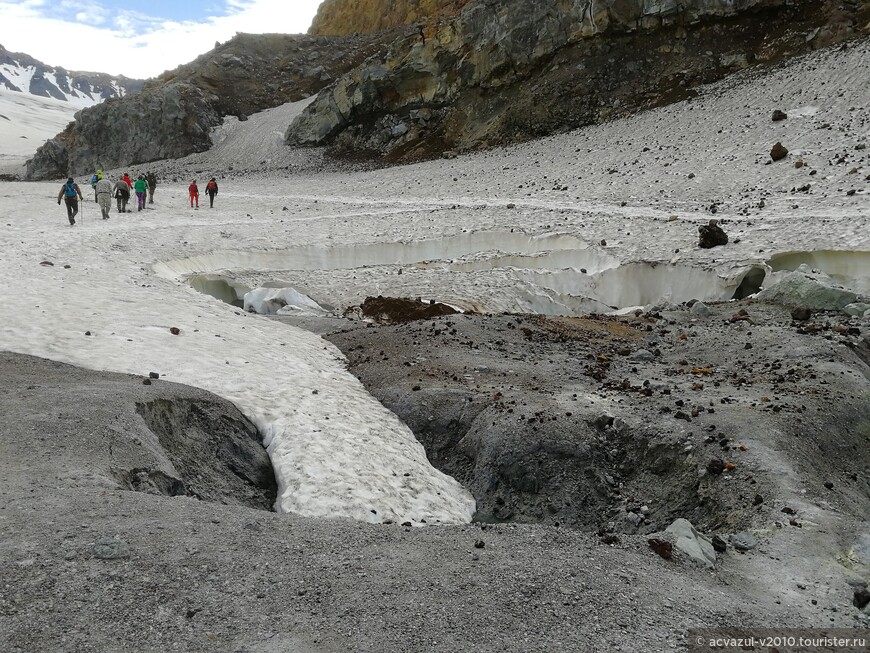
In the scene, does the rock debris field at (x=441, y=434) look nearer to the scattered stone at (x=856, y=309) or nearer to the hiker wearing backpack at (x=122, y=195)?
the scattered stone at (x=856, y=309)

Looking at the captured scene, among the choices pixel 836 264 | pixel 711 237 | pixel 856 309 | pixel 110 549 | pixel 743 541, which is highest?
pixel 711 237

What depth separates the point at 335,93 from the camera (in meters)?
49.5

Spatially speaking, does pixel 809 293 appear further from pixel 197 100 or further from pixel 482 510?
pixel 197 100

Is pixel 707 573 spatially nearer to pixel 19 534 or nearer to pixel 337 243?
pixel 19 534

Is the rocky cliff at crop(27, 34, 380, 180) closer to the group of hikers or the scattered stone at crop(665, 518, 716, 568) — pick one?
the group of hikers

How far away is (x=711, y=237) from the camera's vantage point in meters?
19.1

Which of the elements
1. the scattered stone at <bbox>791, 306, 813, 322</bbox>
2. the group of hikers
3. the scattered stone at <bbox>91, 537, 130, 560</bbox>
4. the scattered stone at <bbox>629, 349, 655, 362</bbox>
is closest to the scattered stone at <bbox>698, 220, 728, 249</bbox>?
the scattered stone at <bbox>791, 306, 813, 322</bbox>

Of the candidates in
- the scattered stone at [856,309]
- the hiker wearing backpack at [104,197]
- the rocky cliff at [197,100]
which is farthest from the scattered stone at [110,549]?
the rocky cliff at [197,100]

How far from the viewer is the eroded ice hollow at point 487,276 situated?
58.5ft

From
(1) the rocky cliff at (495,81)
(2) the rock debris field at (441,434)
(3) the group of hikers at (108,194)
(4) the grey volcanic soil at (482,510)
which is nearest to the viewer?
(4) the grey volcanic soil at (482,510)

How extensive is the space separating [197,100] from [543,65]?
26.9 metres

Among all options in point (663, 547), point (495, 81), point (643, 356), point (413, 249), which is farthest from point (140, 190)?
point (663, 547)

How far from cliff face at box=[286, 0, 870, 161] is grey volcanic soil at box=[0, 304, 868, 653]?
99.3ft

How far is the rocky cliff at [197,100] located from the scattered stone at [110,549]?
167 ft
